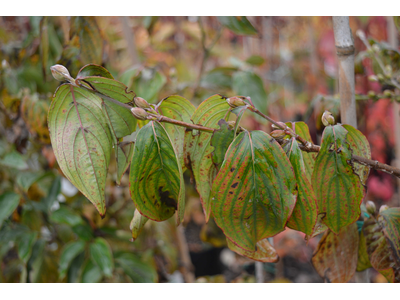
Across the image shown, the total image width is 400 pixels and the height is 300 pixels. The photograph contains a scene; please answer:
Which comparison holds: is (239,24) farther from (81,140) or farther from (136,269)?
(136,269)

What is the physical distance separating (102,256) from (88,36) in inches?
20.8

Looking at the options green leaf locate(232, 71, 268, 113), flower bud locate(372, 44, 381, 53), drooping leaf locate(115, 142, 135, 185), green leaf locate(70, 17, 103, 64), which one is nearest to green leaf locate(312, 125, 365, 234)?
drooping leaf locate(115, 142, 135, 185)

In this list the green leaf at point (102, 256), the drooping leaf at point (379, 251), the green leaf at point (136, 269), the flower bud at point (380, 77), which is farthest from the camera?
the green leaf at point (136, 269)

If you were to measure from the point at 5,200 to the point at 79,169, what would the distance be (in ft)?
1.98

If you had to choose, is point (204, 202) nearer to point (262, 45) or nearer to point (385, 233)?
point (385, 233)

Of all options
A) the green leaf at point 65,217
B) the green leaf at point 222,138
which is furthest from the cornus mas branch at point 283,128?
the green leaf at point 65,217

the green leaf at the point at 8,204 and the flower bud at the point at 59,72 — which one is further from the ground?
the flower bud at the point at 59,72

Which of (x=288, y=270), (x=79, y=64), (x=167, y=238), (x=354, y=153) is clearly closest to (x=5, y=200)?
(x=79, y=64)

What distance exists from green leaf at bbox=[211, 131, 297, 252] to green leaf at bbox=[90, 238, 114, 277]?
52 cm

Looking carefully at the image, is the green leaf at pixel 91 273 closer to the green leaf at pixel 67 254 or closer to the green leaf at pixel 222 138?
the green leaf at pixel 67 254

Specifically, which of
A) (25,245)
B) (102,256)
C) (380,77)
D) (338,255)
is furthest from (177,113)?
(25,245)

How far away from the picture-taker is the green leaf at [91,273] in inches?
31.1

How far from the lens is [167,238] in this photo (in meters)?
1.15

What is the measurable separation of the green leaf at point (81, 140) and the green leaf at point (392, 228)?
15.0 inches
